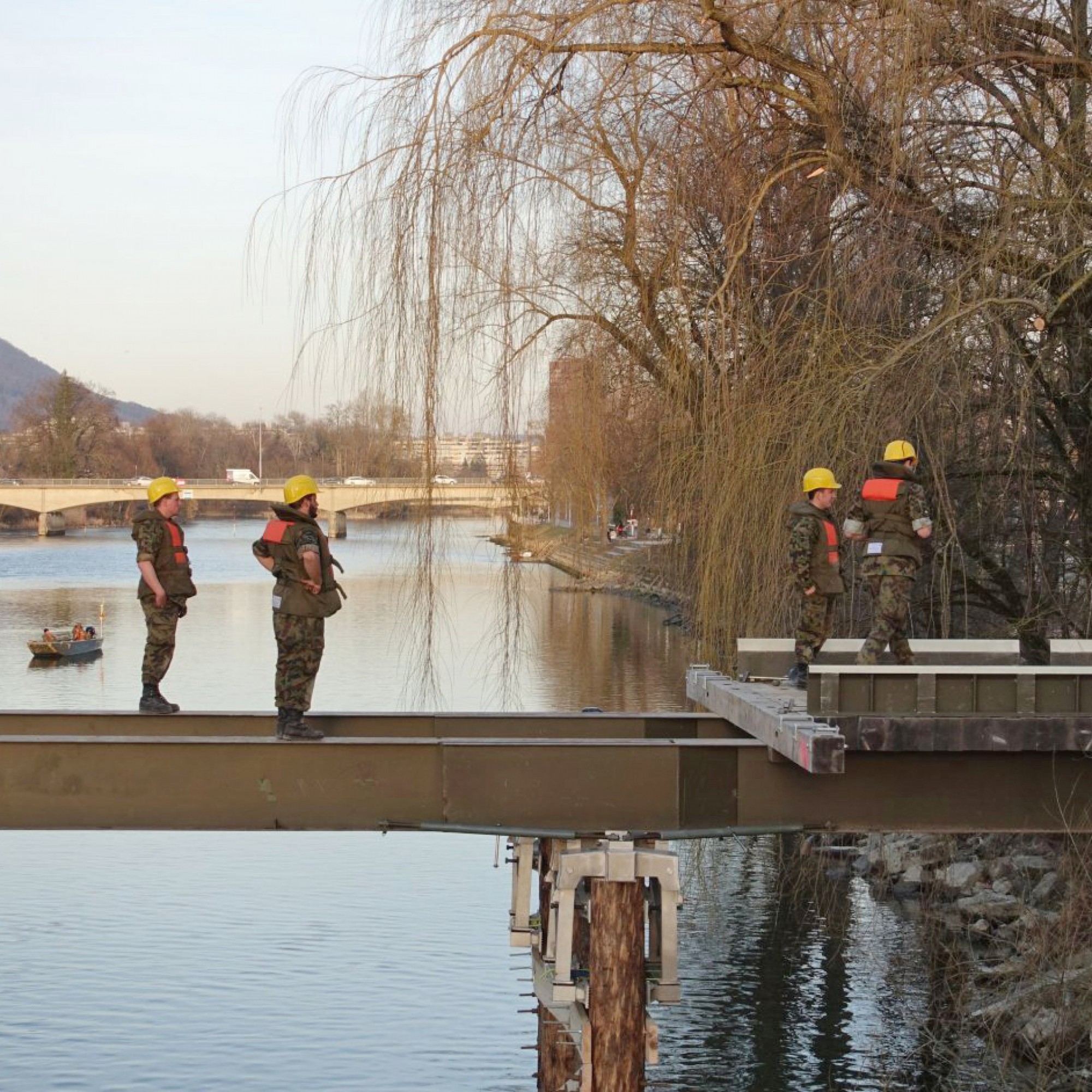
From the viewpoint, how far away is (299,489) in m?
9.54

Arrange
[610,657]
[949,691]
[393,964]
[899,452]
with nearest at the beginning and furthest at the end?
[949,691] → [899,452] → [393,964] → [610,657]

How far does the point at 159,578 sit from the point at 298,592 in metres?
1.50

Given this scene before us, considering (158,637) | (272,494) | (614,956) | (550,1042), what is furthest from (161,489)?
(272,494)

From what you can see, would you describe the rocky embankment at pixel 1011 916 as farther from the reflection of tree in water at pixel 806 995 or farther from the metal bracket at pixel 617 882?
the metal bracket at pixel 617 882

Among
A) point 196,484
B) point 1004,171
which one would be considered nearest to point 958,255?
point 1004,171

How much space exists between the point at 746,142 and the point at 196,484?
73466 millimetres

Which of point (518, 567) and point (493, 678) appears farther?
point (493, 678)

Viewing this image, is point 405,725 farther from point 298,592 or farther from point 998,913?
point 998,913

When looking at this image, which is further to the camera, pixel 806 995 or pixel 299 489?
pixel 806 995

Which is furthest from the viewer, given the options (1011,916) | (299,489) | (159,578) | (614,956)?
(1011,916)

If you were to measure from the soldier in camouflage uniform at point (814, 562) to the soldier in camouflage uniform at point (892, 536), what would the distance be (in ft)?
0.67

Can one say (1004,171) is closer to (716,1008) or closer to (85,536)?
(716,1008)

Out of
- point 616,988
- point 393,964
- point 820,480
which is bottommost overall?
point 393,964

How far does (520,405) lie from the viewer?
10836mm
